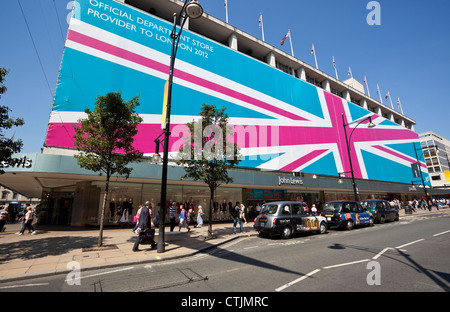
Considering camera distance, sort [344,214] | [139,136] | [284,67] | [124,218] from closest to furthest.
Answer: [344,214]
[124,218]
[139,136]
[284,67]

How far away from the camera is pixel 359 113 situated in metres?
39.6

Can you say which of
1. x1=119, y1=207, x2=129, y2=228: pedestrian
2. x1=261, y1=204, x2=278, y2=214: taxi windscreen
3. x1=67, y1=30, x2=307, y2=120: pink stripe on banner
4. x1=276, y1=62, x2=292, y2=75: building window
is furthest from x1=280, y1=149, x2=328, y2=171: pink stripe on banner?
x1=119, y1=207, x2=129, y2=228: pedestrian

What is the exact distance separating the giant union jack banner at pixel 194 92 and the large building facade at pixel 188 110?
9cm

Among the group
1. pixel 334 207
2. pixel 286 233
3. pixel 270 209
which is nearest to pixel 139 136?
pixel 270 209

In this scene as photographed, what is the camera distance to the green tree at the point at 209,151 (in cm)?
1165

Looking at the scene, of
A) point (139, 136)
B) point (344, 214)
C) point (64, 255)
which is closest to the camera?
point (64, 255)

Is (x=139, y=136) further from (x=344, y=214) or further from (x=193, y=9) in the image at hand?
(x=344, y=214)

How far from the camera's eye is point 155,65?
19.0 meters

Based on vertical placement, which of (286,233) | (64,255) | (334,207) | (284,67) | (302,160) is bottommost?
(64,255)

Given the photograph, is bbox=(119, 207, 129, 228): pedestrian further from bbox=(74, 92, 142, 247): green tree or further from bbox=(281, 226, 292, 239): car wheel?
bbox=(281, 226, 292, 239): car wheel

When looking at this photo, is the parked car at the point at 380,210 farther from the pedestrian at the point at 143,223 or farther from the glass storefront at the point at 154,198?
the pedestrian at the point at 143,223

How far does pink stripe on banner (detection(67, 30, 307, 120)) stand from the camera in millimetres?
16125

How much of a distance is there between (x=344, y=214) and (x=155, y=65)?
62.9ft

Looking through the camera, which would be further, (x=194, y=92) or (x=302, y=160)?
(x=302, y=160)
